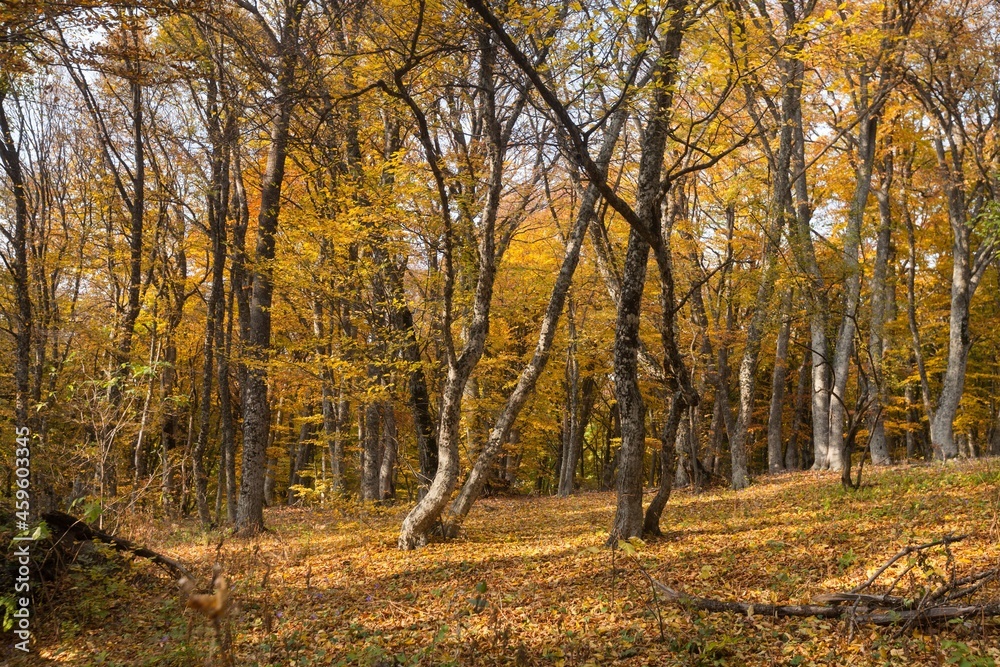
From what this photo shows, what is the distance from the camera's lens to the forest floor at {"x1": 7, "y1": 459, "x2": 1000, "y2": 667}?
468 centimetres

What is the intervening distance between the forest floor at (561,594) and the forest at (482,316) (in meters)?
0.05

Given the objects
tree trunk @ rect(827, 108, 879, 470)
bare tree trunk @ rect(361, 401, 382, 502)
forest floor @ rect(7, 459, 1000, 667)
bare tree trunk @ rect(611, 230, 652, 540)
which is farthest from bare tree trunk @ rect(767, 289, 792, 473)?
bare tree trunk @ rect(611, 230, 652, 540)

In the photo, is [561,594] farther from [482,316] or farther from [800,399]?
[800,399]

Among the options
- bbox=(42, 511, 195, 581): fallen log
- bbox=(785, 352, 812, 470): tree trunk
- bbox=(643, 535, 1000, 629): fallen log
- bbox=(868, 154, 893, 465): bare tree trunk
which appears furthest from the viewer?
bbox=(785, 352, 812, 470): tree trunk

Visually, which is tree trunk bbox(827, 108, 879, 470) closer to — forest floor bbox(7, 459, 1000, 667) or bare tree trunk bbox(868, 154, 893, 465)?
bare tree trunk bbox(868, 154, 893, 465)

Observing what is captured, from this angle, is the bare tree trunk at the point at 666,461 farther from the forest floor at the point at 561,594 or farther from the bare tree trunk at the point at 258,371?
the bare tree trunk at the point at 258,371

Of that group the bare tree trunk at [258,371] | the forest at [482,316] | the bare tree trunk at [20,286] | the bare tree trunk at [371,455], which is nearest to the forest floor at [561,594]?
the forest at [482,316]

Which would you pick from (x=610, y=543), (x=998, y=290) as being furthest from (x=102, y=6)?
(x=998, y=290)

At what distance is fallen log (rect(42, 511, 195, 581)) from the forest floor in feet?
0.63

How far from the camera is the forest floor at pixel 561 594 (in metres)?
4.68

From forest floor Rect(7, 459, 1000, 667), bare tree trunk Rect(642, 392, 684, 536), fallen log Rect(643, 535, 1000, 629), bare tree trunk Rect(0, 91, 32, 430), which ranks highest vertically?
bare tree trunk Rect(0, 91, 32, 430)

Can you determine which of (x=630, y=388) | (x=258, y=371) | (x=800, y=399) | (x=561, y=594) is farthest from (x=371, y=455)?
(x=800, y=399)

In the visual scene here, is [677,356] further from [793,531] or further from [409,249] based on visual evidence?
[409,249]

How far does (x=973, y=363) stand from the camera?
24.7 meters
